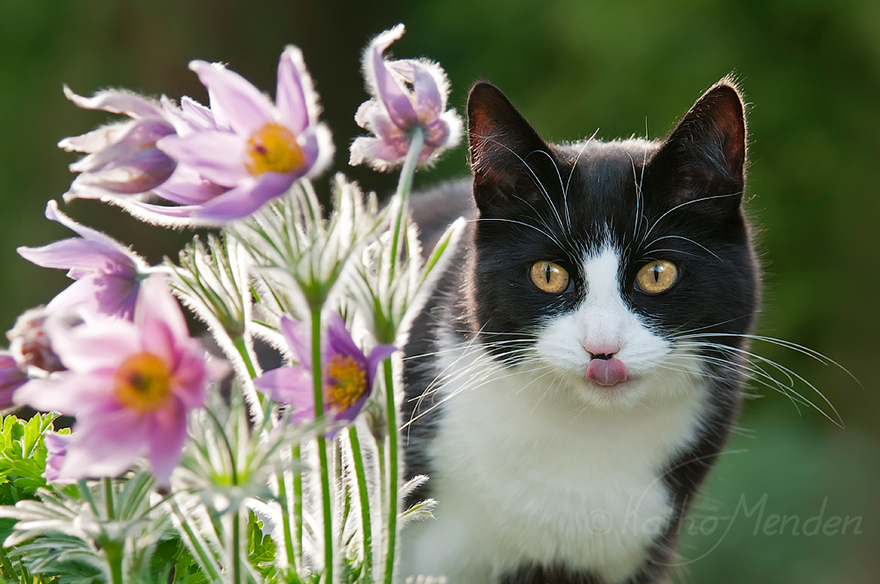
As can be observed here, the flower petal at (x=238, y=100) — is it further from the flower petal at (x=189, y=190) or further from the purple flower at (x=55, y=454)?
the purple flower at (x=55, y=454)

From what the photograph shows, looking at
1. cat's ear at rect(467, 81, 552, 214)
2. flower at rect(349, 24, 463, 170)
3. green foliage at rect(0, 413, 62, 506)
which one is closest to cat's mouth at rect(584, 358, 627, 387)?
cat's ear at rect(467, 81, 552, 214)

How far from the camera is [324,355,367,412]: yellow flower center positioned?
421 millimetres

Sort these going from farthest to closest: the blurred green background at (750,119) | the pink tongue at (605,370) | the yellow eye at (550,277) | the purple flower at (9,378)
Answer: the blurred green background at (750,119) < the yellow eye at (550,277) < the pink tongue at (605,370) < the purple flower at (9,378)

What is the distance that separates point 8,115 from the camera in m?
2.39

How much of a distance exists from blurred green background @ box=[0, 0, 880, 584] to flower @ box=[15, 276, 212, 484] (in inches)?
67.8

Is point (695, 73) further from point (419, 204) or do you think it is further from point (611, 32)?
point (419, 204)

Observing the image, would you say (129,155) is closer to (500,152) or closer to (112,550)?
(112,550)

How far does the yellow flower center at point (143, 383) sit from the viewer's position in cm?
34

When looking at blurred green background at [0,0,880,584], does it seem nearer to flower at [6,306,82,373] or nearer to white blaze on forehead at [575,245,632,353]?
white blaze on forehead at [575,245,632,353]

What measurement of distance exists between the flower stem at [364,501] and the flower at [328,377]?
21mm

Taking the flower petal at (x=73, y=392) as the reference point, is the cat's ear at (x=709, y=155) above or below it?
above

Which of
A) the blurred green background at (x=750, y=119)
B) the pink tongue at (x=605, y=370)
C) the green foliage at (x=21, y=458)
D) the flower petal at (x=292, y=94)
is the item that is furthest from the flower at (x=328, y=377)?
the blurred green background at (x=750, y=119)

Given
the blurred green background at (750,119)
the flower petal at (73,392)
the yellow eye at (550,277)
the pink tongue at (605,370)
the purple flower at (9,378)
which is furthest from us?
the blurred green background at (750,119)

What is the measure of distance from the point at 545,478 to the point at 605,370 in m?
0.20
